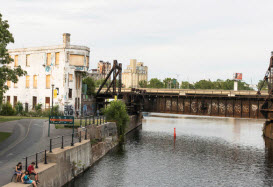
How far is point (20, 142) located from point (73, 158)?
677 centimetres

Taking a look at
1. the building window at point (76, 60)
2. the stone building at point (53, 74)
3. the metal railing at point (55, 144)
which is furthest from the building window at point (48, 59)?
the metal railing at point (55, 144)

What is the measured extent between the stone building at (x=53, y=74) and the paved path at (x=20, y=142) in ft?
61.6

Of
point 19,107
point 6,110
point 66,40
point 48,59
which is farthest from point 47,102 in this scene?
point 66,40

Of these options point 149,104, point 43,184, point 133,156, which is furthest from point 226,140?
point 43,184

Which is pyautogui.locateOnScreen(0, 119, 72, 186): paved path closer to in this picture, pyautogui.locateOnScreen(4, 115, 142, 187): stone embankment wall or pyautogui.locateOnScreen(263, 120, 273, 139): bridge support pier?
pyautogui.locateOnScreen(4, 115, 142, 187): stone embankment wall

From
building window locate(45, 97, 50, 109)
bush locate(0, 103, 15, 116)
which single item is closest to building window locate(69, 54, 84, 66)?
building window locate(45, 97, 50, 109)

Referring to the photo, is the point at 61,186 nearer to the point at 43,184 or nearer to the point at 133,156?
the point at 43,184

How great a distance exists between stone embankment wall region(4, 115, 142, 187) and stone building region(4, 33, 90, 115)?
19.5m

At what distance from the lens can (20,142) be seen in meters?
33.7

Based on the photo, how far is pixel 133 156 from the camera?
44.0m

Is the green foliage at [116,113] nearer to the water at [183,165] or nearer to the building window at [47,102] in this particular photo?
the water at [183,165]

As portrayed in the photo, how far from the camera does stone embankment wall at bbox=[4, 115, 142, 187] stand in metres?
24.6

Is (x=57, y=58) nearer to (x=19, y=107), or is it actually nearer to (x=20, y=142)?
(x=19, y=107)

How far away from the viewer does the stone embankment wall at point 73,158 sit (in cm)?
2462
